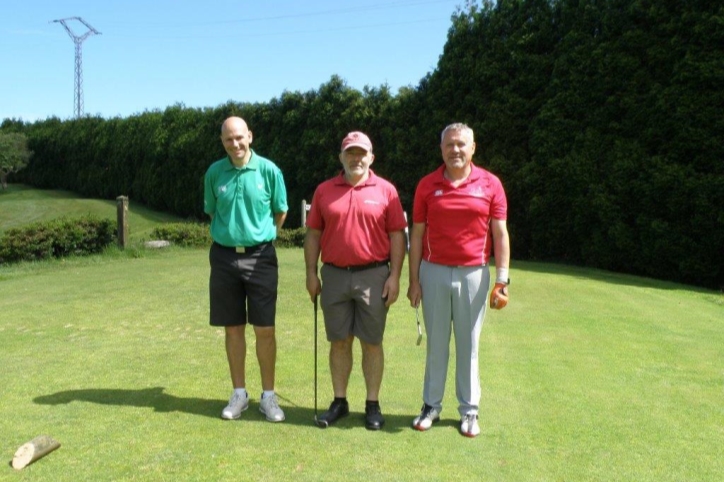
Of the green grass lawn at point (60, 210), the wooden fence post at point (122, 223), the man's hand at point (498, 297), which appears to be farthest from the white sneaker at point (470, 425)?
the green grass lawn at point (60, 210)

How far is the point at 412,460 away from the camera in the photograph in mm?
3867

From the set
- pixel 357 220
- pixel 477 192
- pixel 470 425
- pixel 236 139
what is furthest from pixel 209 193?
pixel 470 425

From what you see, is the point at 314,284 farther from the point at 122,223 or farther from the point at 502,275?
the point at 122,223

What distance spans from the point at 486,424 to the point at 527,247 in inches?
464

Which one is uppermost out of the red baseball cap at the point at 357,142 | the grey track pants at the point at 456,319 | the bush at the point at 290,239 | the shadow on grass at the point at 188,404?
the red baseball cap at the point at 357,142

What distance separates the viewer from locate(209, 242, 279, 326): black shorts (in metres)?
4.55

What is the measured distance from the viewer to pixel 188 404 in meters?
4.86

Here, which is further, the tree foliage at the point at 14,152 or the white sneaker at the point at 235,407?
the tree foliage at the point at 14,152

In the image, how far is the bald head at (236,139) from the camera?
4.49 m

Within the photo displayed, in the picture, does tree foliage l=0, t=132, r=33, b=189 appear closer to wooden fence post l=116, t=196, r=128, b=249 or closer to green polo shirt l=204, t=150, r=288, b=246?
wooden fence post l=116, t=196, r=128, b=249

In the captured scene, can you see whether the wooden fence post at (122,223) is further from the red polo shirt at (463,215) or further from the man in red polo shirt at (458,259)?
the red polo shirt at (463,215)

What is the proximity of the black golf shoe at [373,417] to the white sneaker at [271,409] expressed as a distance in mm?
534

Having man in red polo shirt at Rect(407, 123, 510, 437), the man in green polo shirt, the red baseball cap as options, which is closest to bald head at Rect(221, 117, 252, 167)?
the man in green polo shirt

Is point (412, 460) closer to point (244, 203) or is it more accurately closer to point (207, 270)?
point (244, 203)
